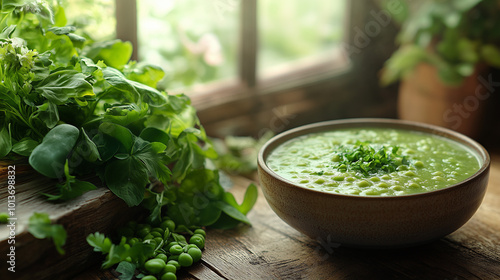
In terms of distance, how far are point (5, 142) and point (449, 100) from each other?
1.86 meters

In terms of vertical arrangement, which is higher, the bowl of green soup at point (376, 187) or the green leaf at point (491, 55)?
the green leaf at point (491, 55)

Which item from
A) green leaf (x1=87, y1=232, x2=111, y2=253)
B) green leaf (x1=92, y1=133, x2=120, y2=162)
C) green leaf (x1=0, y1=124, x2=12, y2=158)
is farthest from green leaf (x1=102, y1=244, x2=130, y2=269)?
green leaf (x1=0, y1=124, x2=12, y2=158)

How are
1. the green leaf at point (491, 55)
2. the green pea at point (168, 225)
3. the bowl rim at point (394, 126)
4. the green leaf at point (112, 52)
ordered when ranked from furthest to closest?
the green leaf at point (491, 55) → the green leaf at point (112, 52) → the green pea at point (168, 225) → the bowl rim at point (394, 126)

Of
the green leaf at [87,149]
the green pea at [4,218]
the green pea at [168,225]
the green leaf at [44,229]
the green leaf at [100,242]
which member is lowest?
the green pea at [168,225]

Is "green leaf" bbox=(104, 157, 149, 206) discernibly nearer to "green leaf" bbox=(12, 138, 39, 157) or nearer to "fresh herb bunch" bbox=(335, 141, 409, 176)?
"green leaf" bbox=(12, 138, 39, 157)

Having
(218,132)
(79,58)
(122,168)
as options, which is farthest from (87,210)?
(218,132)

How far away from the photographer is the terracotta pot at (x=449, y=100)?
2.31 m

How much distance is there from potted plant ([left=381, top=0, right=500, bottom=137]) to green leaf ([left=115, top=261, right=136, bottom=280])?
1.67 meters

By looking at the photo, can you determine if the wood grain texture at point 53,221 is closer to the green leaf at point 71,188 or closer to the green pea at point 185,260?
the green leaf at point 71,188

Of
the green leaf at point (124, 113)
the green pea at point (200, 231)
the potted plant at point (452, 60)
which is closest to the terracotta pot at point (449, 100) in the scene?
the potted plant at point (452, 60)

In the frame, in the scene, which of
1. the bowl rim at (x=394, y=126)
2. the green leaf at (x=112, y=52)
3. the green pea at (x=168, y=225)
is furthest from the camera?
the green leaf at (x=112, y=52)

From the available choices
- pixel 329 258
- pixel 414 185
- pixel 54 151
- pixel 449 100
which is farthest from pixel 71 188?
pixel 449 100

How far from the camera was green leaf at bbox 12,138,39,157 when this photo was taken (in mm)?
1173

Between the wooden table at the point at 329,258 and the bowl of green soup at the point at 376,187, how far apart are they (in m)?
0.07
